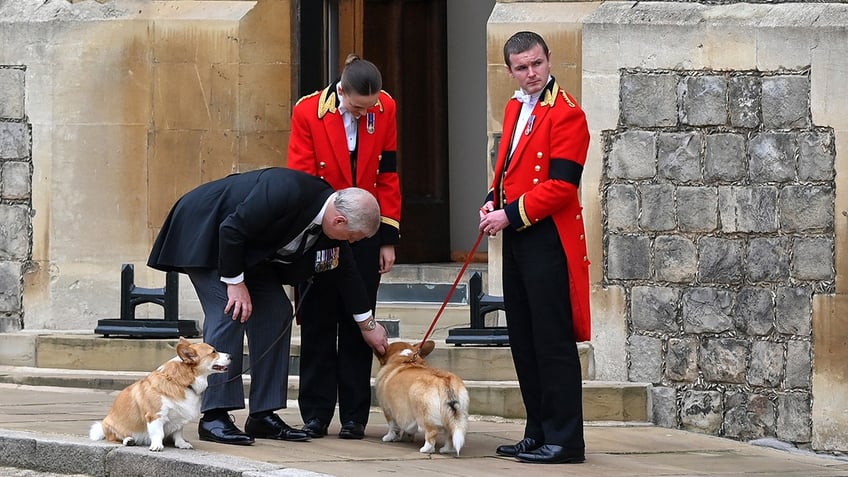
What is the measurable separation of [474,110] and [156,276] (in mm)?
2704

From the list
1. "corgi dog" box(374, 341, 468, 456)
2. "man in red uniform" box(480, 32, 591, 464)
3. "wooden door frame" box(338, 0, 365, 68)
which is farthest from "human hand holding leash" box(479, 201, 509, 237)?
A: "wooden door frame" box(338, 0, 365, 68)

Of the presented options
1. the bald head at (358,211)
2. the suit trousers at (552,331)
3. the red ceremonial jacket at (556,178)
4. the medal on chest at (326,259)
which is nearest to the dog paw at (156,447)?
the medal on chest at (326,259)

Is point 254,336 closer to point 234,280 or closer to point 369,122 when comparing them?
point 234,280

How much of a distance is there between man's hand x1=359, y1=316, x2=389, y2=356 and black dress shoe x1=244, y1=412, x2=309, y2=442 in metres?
0.49

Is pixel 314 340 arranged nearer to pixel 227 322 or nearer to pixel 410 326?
pixel 227 322

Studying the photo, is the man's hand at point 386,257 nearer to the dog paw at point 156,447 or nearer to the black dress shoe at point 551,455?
the black dress shoe at point 551,455

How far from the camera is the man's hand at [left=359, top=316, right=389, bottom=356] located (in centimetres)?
715

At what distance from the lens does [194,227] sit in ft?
22.5

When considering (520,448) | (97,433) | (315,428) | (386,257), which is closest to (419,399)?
(520,448)

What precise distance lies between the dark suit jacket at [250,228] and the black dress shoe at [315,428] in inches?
23.0

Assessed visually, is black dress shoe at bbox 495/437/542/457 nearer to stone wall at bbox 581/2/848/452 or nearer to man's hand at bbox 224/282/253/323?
man's hand at bbox 224/282/253/323

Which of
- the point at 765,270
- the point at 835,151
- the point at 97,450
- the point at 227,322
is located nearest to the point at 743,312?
the point at 765,270

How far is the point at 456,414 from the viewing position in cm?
670

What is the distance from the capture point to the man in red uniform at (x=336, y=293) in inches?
288
